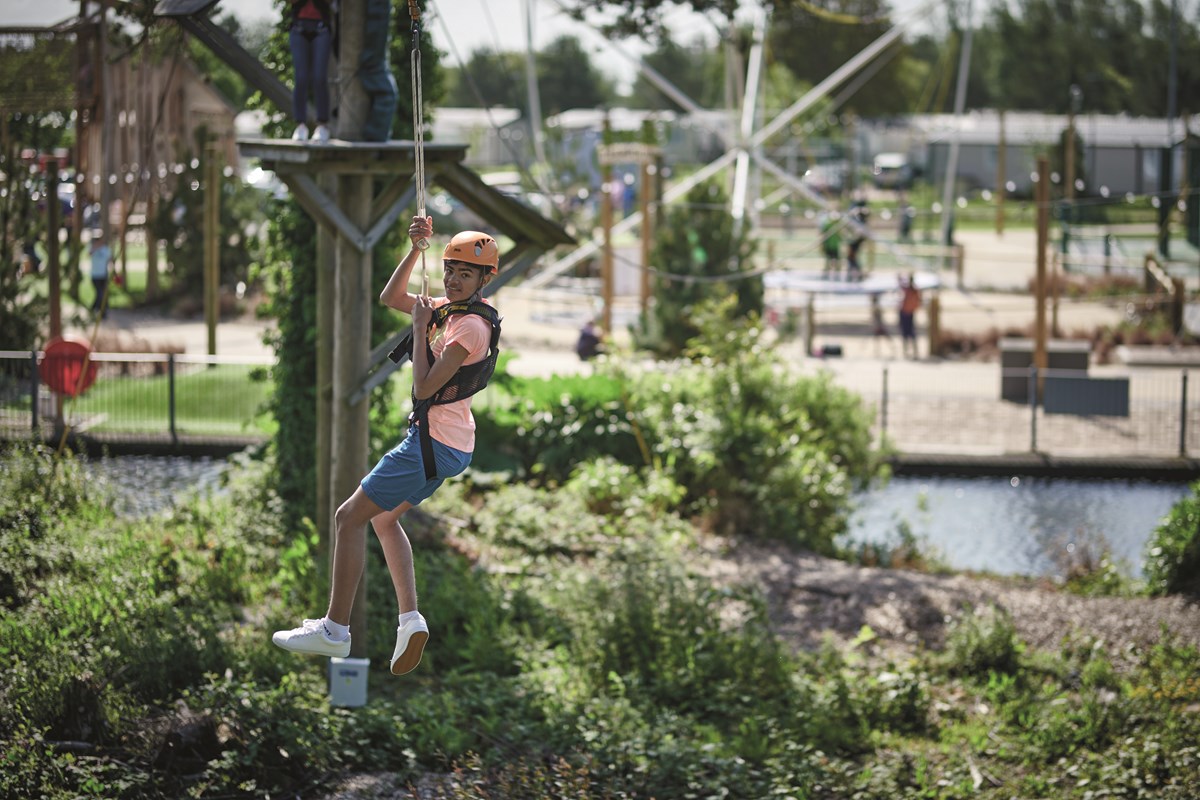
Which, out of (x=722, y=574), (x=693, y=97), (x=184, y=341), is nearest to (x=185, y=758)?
(x=722, y=574)

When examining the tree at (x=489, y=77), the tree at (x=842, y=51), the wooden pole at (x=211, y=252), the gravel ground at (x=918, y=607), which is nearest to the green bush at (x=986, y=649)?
the gravel ground at (x=918, y=607)

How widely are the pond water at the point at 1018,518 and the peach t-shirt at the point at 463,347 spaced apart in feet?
33.0

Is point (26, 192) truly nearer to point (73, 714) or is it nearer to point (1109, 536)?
point (73, 714)

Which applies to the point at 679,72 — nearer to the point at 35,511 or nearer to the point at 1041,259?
the point at 1041,259

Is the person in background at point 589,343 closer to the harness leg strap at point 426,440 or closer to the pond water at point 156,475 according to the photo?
the pond water at point 156,475

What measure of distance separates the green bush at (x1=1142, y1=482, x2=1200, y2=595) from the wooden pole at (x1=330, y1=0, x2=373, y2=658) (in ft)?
24.1

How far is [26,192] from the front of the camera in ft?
69.5

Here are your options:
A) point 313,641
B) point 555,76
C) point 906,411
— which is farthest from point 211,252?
point 555,76

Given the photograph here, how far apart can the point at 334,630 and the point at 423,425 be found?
1080 mm

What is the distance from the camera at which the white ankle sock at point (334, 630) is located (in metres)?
6.57

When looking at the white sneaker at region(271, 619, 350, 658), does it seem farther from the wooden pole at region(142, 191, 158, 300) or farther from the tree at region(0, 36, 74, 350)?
the wooden pole at region(142, 191, 158, 300)

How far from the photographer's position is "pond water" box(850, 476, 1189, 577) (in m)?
16.1

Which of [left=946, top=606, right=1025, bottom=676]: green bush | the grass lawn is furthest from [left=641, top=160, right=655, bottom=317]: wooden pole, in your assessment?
[left=946, top=606, right=1025, bottom=676]: green bush

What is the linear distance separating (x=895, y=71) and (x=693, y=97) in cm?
2140
